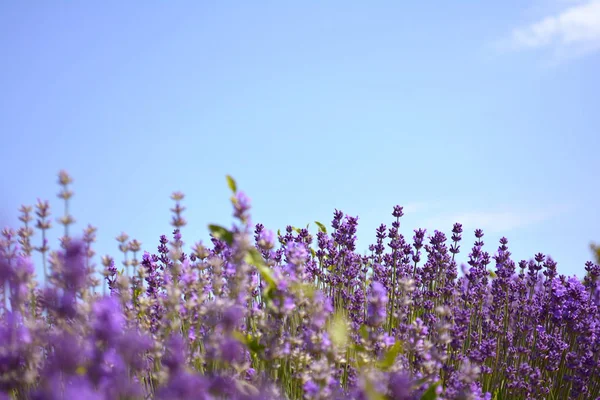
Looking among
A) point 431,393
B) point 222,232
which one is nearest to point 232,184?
point 222,232

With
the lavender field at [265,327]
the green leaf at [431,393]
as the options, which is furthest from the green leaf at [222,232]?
the green leaf at [431,393]

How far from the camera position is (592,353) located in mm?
4984

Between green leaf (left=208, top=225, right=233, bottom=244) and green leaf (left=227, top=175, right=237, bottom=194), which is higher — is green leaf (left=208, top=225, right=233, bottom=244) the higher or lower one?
the lower one

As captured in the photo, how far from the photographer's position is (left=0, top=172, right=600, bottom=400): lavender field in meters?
1.99

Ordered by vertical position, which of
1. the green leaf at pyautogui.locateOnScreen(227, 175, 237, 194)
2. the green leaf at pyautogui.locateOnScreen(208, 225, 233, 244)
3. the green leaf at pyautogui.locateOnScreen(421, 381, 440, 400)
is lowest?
the green leaf at pyautogui.locateOnScreen(421, 381, 440, 400)

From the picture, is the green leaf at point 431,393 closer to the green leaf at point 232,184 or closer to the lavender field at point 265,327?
the lavender field at point 265,327

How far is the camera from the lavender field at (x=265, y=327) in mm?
1989

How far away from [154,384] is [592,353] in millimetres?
3484

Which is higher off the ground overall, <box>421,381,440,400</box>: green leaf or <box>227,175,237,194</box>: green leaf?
<box>227,175,237,194</box>: green leaf

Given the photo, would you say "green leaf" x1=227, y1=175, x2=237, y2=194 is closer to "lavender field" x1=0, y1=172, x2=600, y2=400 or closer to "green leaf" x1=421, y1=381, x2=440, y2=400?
"lavender field" x1=0, y1=172, x2=600, y2=400

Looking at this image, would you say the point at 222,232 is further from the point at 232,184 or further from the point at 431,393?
the point at 431,393

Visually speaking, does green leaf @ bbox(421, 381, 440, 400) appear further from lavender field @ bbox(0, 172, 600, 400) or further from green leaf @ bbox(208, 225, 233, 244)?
green leaf @ bbox(208, 225, 233, 244)

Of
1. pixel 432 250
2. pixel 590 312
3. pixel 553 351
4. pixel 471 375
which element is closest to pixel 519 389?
pixel 553 351

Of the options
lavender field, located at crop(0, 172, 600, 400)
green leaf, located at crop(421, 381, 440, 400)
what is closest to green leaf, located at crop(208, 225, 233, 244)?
lavender field, located at crop(0, 172, 600, 400)
